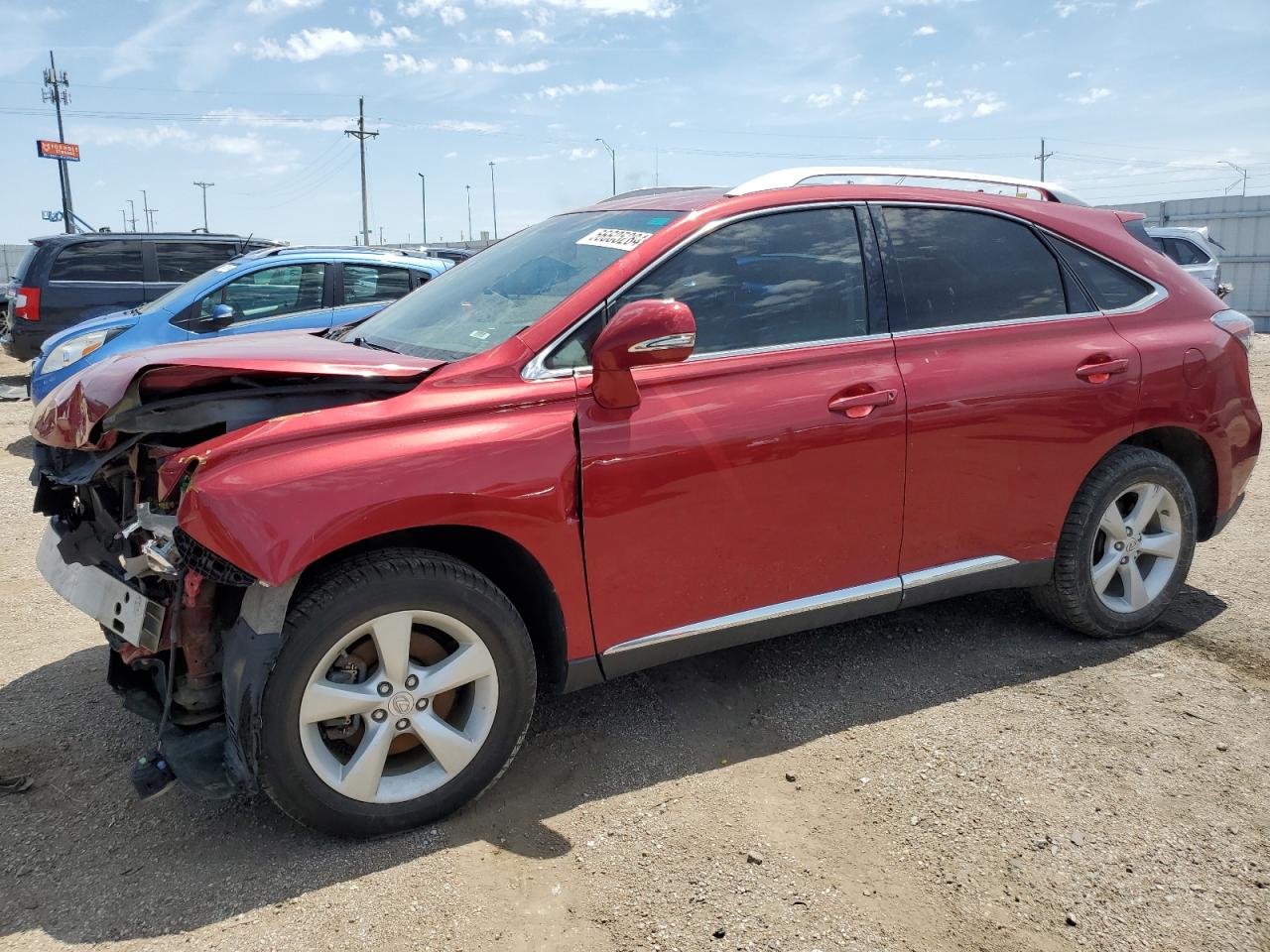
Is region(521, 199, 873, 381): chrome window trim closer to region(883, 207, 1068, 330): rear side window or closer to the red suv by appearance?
the red suv

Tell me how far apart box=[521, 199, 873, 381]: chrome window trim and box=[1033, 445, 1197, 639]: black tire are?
1.23m

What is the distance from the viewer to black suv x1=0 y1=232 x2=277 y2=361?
1065 centimetres

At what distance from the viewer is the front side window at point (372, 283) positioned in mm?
8523

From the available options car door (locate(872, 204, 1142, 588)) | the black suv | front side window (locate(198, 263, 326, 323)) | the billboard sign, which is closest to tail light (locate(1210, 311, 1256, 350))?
car door (locate(872, 204, 1142, 588))

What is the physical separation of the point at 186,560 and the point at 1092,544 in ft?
10.9

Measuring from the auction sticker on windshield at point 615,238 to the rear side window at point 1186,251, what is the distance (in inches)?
622

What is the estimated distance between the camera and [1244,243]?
82.9 feet

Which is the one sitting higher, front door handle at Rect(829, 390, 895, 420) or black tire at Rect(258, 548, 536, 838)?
front door handle at Rect(829, 390, 895, 420)

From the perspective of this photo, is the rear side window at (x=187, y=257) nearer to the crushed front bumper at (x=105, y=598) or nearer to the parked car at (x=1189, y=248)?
the crushed front bumper at (x=105, y=598)

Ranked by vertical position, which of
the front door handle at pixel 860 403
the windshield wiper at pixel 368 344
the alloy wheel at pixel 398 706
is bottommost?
the alloy wheel at pixel 398 706

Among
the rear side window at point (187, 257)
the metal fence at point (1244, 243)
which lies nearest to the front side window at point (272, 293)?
the rear side window at point (187, 257)

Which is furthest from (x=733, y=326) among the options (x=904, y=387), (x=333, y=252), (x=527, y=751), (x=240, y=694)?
(x=333, y=252)

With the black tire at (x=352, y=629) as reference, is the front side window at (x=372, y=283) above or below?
above

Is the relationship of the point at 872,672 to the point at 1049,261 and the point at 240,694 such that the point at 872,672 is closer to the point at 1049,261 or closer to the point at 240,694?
the point at 1049,261
